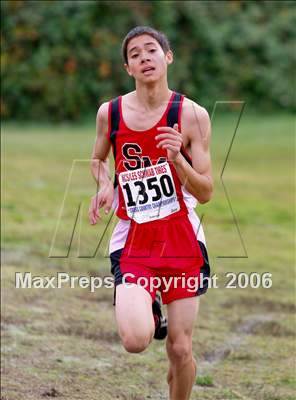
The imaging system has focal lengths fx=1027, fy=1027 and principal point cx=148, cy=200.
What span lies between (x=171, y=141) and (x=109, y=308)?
367 cm

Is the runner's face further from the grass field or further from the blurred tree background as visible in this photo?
the blurred tree background

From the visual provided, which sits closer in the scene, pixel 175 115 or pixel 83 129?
pixel 175 115

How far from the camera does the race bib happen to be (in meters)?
4.69

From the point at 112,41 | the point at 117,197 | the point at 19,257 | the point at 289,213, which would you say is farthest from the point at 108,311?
the point at 112,41

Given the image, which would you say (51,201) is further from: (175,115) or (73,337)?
(175,115)

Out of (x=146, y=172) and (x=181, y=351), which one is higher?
(x=146, y=172)

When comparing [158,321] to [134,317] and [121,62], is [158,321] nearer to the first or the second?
[134,317]

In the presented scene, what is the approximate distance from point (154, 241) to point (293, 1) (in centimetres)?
2114

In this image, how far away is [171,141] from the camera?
445 cm

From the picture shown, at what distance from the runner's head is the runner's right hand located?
54 cm

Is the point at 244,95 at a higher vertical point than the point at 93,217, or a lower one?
higher

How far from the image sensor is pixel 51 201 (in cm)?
1239
